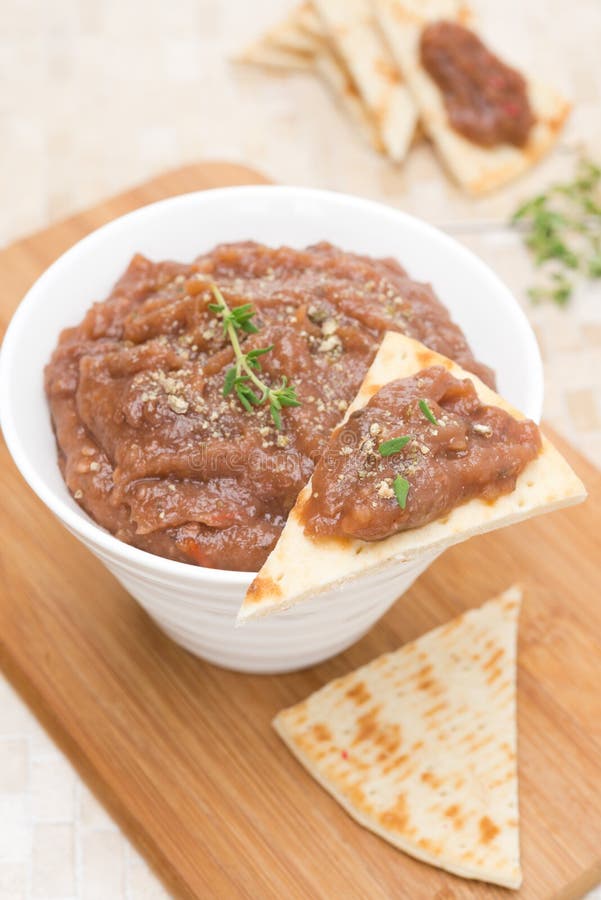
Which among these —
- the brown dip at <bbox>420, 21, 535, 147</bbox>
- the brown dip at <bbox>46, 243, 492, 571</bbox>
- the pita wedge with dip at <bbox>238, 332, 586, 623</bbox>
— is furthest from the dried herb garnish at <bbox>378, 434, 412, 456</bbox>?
the brown dip at <bbox>420, 21, 535, 147</bbox>

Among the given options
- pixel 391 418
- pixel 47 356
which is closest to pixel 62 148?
pixel 47 356

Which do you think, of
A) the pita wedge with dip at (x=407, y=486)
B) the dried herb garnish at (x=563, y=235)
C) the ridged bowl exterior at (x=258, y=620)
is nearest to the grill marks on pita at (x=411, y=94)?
the dried herb garnish at (x=563, y=235)

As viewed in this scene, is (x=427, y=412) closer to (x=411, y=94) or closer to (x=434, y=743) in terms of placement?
(x=434, y=743)

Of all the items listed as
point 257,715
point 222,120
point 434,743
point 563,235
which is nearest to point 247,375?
point 257,715

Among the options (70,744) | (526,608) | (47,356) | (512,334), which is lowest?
(70,744)

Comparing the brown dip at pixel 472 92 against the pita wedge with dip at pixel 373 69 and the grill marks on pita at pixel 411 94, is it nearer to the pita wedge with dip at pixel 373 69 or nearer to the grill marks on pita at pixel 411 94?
the grill marks on pita at pixel 411 94

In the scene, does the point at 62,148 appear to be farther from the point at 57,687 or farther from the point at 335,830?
the point at 335,830
